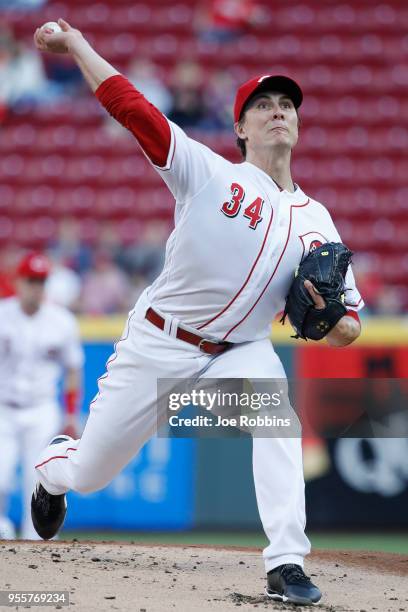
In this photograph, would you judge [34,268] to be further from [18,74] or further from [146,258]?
[18,74]

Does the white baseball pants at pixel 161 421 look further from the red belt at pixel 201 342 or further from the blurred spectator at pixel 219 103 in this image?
the blurred spectator at pixel 219 103

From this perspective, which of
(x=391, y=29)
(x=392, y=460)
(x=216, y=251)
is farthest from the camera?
(x=391, y=29)

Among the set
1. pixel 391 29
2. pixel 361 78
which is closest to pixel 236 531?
pixel 361 78

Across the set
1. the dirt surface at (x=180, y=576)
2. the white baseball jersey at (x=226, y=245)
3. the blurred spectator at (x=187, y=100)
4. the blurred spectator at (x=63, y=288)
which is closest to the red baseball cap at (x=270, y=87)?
the white baseball jersey at (x=226, y=245)

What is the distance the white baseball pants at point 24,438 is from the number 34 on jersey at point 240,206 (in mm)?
3216

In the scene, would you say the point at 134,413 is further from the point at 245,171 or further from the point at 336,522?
the point at 336,522

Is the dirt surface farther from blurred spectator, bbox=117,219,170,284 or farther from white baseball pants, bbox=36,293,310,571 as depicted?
blurred spectator, bbox=117,219,170,284

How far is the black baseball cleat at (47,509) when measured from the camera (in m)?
4.36

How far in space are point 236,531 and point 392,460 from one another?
48.0 inches

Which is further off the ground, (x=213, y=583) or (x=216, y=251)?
(x=216, y=251)

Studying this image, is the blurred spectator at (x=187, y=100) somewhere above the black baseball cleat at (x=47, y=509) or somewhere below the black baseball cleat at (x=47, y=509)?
above

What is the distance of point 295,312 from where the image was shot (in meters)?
3.86

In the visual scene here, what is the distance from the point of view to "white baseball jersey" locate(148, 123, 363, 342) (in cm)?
375

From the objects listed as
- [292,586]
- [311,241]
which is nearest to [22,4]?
[311,241]
